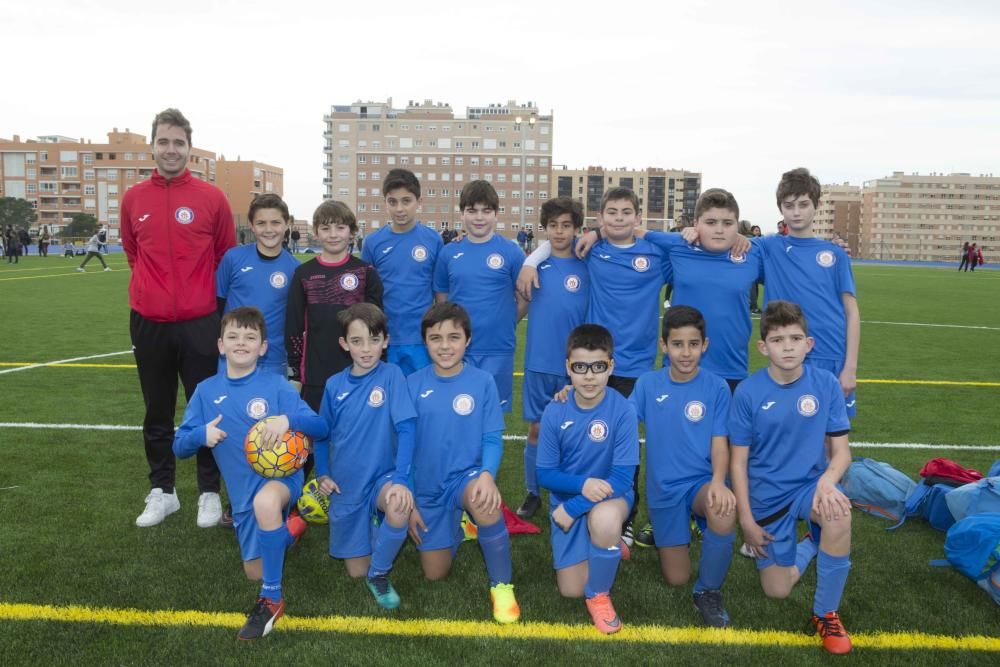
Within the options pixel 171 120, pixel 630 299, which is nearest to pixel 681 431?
pixel 630 299

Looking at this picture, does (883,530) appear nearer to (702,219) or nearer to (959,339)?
(702,219)

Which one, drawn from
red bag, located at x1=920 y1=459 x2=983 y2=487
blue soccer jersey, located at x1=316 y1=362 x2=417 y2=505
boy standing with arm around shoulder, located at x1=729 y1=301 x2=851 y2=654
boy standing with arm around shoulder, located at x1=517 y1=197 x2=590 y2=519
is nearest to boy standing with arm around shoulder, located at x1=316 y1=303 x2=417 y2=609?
blue soccer jersey, located at x1=316 y1=362 x2=417 y2=505

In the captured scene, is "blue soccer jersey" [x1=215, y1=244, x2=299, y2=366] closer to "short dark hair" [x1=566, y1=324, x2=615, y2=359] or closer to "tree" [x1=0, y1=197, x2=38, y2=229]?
"short dark hair" [x1=566, y1=324, x2=615, y2=359]

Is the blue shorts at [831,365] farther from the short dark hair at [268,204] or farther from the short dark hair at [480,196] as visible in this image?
the short dark hair at [268,204]

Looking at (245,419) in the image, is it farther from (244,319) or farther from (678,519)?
(678,519)

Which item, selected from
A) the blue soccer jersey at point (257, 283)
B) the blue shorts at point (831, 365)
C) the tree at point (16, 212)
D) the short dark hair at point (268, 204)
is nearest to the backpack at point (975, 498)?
the blue shorts at point (831, 365)

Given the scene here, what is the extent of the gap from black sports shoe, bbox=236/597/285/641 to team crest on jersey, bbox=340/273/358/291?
183cm

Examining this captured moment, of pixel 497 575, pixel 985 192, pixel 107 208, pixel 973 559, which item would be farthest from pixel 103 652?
pixel 985 192

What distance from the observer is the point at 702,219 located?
433 centimetres

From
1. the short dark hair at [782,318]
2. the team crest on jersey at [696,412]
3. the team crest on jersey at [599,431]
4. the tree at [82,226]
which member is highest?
the tree at [82,226]

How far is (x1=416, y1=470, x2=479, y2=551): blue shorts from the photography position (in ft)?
12.2

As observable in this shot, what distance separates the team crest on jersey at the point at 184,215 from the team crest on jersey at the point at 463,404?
1.99 metres

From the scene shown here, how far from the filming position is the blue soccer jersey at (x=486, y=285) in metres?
4.72

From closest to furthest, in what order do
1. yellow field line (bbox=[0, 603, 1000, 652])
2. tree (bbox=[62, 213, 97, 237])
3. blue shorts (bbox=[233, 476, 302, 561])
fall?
1. yellow field line (bbox=[0, 603, 1000, 652])
2. blue shorts (bbox=[233, 476, 302, 561])
3. tree (bbox=[62, 213, 97, 237])
